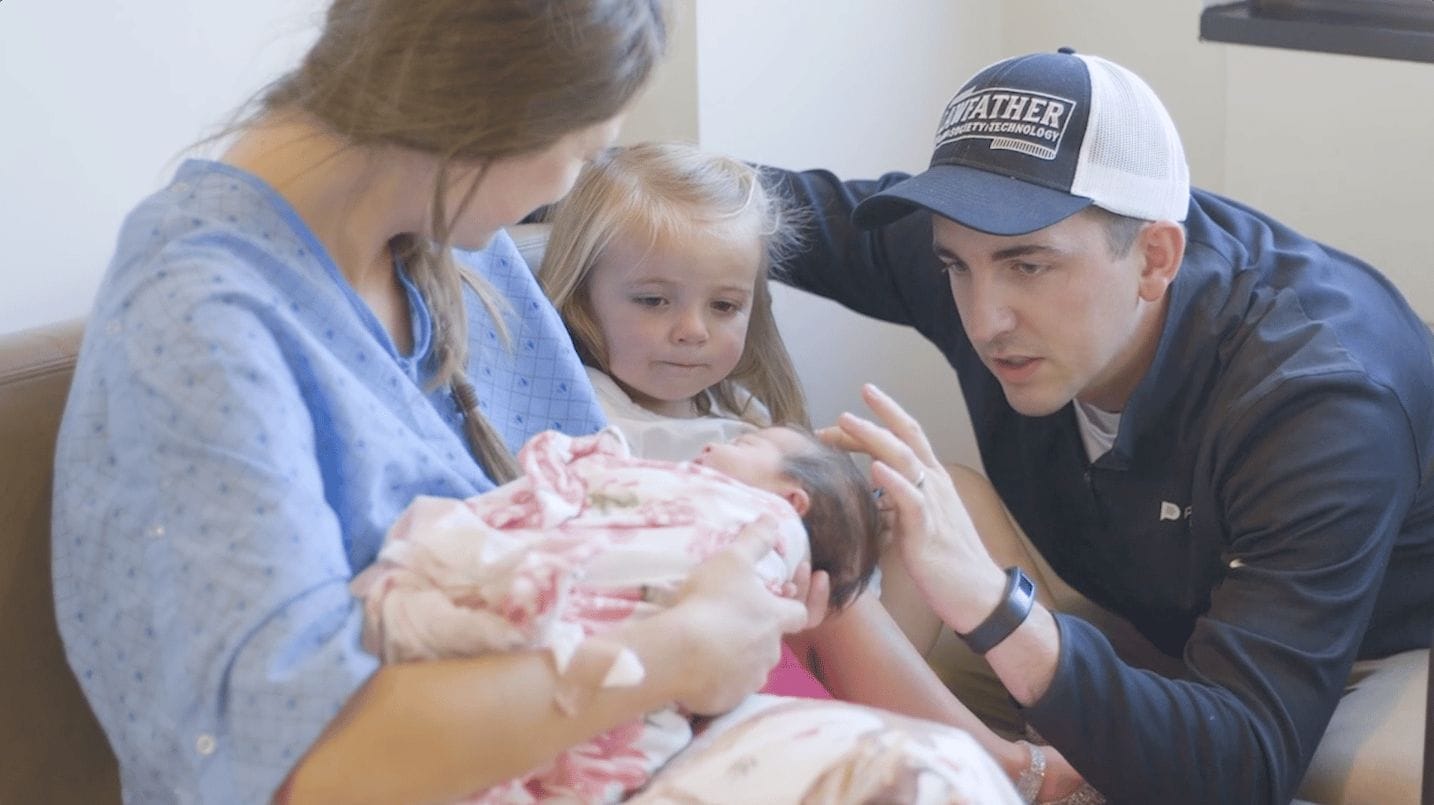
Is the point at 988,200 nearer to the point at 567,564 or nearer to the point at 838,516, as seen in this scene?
the point at 838,516

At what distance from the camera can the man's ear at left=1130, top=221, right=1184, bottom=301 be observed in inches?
70.5

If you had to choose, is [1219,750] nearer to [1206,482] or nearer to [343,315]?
[1206,482]

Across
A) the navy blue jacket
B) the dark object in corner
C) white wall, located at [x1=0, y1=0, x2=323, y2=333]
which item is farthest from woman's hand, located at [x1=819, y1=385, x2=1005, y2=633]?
white wall, located at [x1=0, y1=0, x2=323, y2=333]

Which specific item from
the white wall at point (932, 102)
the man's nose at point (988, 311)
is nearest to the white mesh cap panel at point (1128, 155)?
the man's nose at point (988, 311)

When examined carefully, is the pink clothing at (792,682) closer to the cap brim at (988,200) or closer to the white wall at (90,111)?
the cap brim at (988,200)

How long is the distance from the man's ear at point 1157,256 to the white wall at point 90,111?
0.96 m

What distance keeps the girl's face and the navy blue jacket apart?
0.19 metres

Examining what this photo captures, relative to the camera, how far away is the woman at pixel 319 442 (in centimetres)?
104

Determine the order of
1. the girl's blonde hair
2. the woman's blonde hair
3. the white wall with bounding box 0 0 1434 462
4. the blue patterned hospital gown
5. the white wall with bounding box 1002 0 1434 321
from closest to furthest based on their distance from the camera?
the blue patterned hospital gown, the woman's blonde hair, the girl's blonde hair, the white wall with bounding box 0 0 1434 462, the white wall with bounding box 1002 0 1434 321

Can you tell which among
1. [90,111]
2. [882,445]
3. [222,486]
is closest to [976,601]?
[882,445]

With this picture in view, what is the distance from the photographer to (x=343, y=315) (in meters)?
1.24

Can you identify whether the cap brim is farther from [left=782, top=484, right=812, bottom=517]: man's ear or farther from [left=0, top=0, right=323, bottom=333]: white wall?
[left=0, top=0, right=323, bottom=333]: white wall

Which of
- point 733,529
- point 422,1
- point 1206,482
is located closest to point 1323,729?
point 1206,482

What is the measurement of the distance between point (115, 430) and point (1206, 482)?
1174 mm
